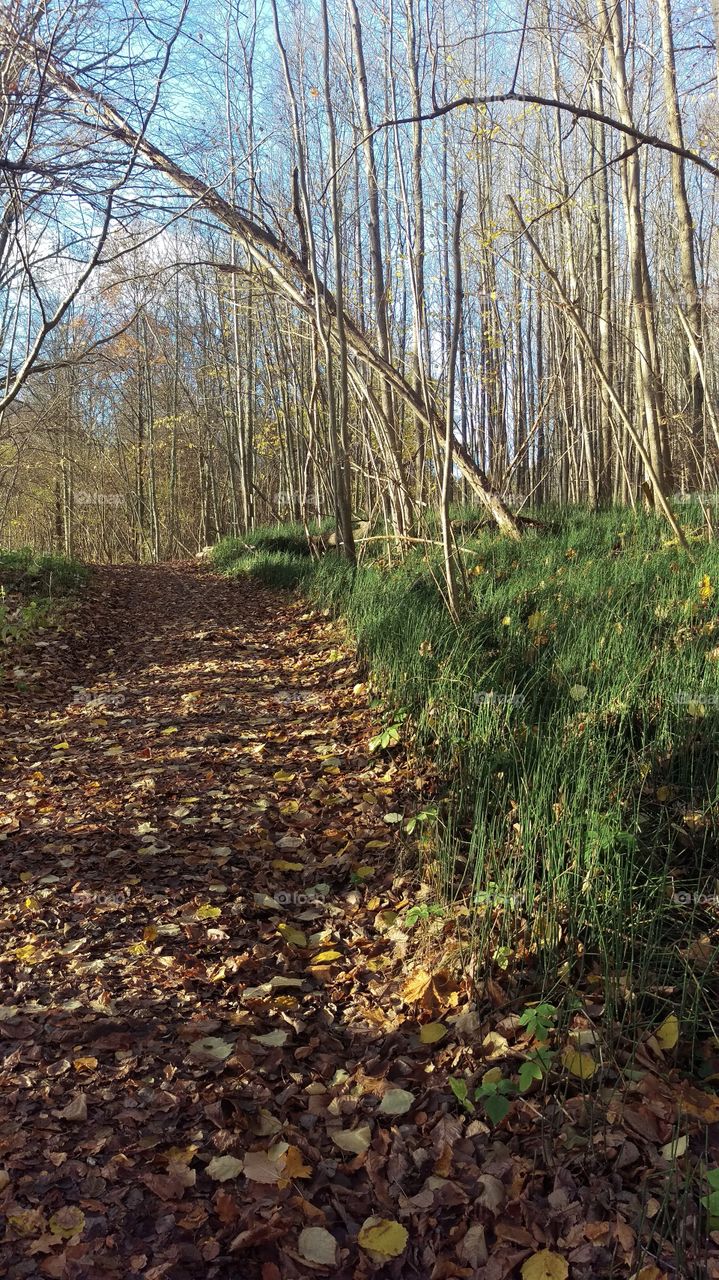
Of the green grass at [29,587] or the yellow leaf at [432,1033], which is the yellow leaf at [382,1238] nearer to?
the yellow leaf at [432,1033]

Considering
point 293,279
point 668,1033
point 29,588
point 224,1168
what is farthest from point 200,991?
point 293,279

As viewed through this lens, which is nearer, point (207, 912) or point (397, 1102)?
point (397, 1102)

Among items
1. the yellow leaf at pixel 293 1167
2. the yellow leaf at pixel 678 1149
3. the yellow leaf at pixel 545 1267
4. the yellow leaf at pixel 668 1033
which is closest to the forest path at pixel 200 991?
the yellow leaf at pixel 293 1167

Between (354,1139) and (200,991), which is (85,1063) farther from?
(354,1139)

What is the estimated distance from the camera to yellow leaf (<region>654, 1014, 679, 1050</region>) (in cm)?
169

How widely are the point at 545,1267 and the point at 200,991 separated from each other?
1096 mm

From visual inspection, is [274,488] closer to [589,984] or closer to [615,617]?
[615,617]

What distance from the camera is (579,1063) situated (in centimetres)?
166

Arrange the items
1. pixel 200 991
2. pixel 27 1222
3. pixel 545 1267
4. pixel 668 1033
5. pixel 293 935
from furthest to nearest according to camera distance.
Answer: pixel 293 935, pixel 200 991, pixel 668 1033, pixel 27 1222, pixel 545 1267

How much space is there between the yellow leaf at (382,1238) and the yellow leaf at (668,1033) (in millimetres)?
664

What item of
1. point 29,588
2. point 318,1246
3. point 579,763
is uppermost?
point 29,588

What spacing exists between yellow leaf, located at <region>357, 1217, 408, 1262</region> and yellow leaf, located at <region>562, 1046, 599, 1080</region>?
459mm

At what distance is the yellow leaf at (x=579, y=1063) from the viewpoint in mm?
1636

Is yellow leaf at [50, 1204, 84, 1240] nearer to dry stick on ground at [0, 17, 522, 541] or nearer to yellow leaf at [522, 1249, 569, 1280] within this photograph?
yellow leaf at [522, 1249, 569, 1280]
